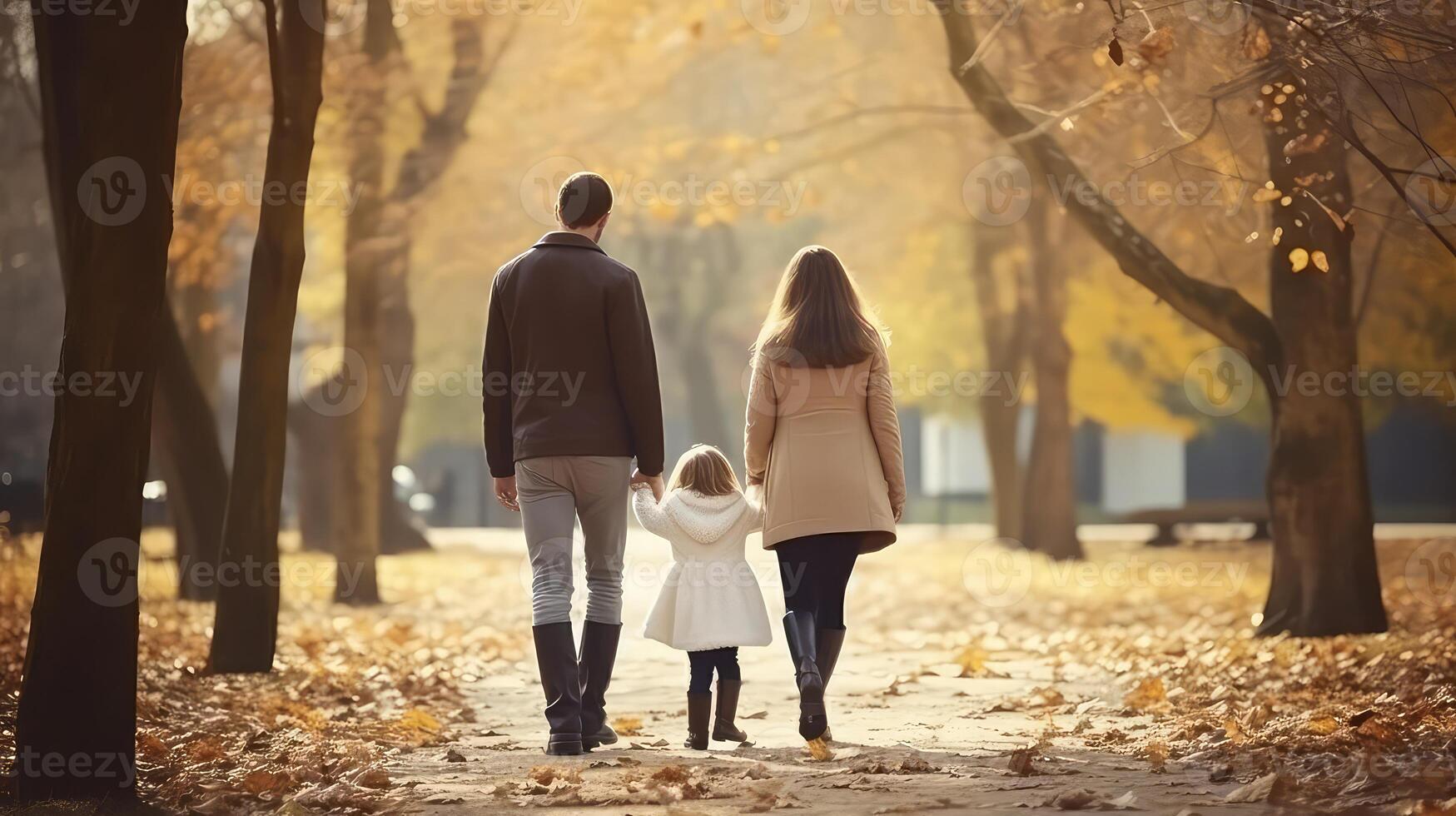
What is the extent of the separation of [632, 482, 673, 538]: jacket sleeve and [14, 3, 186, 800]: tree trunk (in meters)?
2.09

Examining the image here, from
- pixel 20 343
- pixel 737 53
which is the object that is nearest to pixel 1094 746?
pixel 20 343

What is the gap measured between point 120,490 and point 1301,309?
788 centimetres

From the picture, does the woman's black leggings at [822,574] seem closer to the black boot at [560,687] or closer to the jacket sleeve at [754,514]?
the jacket sleeve at [754,514]

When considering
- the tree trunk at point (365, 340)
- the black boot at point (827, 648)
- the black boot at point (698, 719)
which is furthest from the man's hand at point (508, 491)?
the tree trunk at point (365, 340)

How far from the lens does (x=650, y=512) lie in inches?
272

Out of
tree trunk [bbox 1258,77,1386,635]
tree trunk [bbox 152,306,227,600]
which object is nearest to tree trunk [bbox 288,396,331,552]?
tree trunk [bbox 152,306,227,600]

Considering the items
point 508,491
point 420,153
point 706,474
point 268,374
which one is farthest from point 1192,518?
point 508,491

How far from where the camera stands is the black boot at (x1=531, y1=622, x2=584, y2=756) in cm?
652

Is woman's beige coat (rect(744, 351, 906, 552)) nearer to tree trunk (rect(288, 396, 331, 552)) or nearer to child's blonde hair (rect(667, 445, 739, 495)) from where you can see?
child's blonde hair (rect(667, 445, 739, 495))

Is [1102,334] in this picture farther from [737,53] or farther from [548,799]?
[548,799]

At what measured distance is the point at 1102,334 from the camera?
23.2 metres

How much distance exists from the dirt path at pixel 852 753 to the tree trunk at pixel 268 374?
56.7 inches

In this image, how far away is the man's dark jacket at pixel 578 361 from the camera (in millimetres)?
6605

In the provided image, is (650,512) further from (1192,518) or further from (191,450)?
(1192,518)
